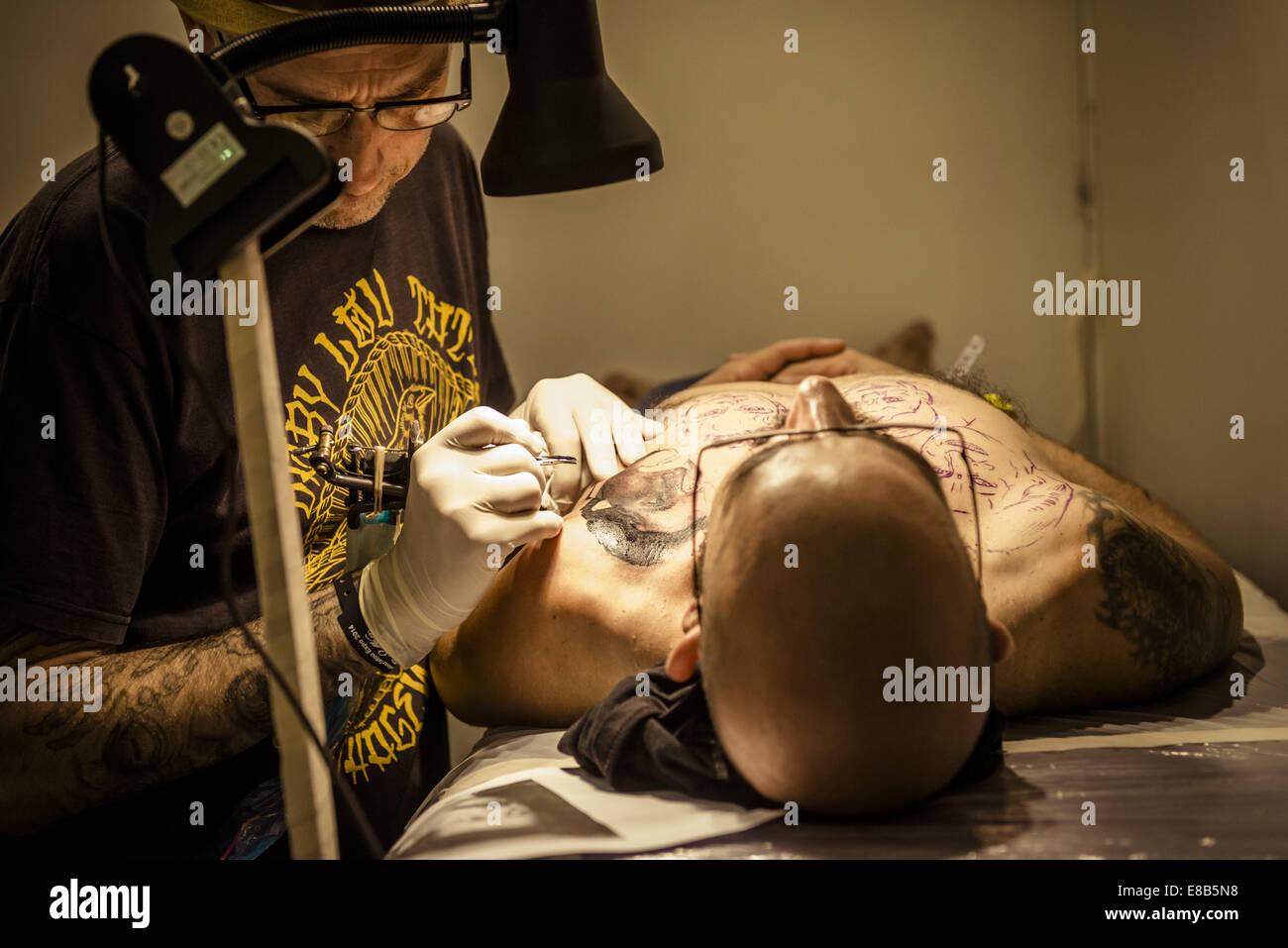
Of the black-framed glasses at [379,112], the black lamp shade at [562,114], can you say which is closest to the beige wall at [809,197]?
the black-framed glasses at [379,112]

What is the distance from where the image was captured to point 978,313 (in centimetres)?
184

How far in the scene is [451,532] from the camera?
96 cm

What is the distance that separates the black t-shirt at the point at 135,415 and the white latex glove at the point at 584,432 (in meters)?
0.20

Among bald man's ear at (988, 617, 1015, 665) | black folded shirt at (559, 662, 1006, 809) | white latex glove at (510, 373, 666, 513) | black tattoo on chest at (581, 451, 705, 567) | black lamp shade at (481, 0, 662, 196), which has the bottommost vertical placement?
black folded shirt at (559, 662, 1006, 809)

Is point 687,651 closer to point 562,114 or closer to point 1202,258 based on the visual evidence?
point 562,114

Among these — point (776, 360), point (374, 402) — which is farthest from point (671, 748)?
point (776, 360)

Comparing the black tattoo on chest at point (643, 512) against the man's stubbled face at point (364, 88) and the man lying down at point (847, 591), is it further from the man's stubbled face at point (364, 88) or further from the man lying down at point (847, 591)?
the man's stubbled face at point (364, 88)

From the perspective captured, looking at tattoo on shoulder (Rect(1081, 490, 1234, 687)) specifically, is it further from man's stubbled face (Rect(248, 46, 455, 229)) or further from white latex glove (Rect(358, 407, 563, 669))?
man's stubbled face (Rect(248, 46, 455, 229))

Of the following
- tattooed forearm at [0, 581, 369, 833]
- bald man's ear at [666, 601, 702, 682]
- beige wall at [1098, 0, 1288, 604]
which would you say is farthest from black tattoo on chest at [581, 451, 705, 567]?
beige wall at [1098, 0, 1288, 604]

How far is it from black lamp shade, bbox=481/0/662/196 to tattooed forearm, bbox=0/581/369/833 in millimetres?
530

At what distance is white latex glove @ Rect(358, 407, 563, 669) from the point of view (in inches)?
37.9

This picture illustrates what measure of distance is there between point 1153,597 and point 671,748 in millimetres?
650
